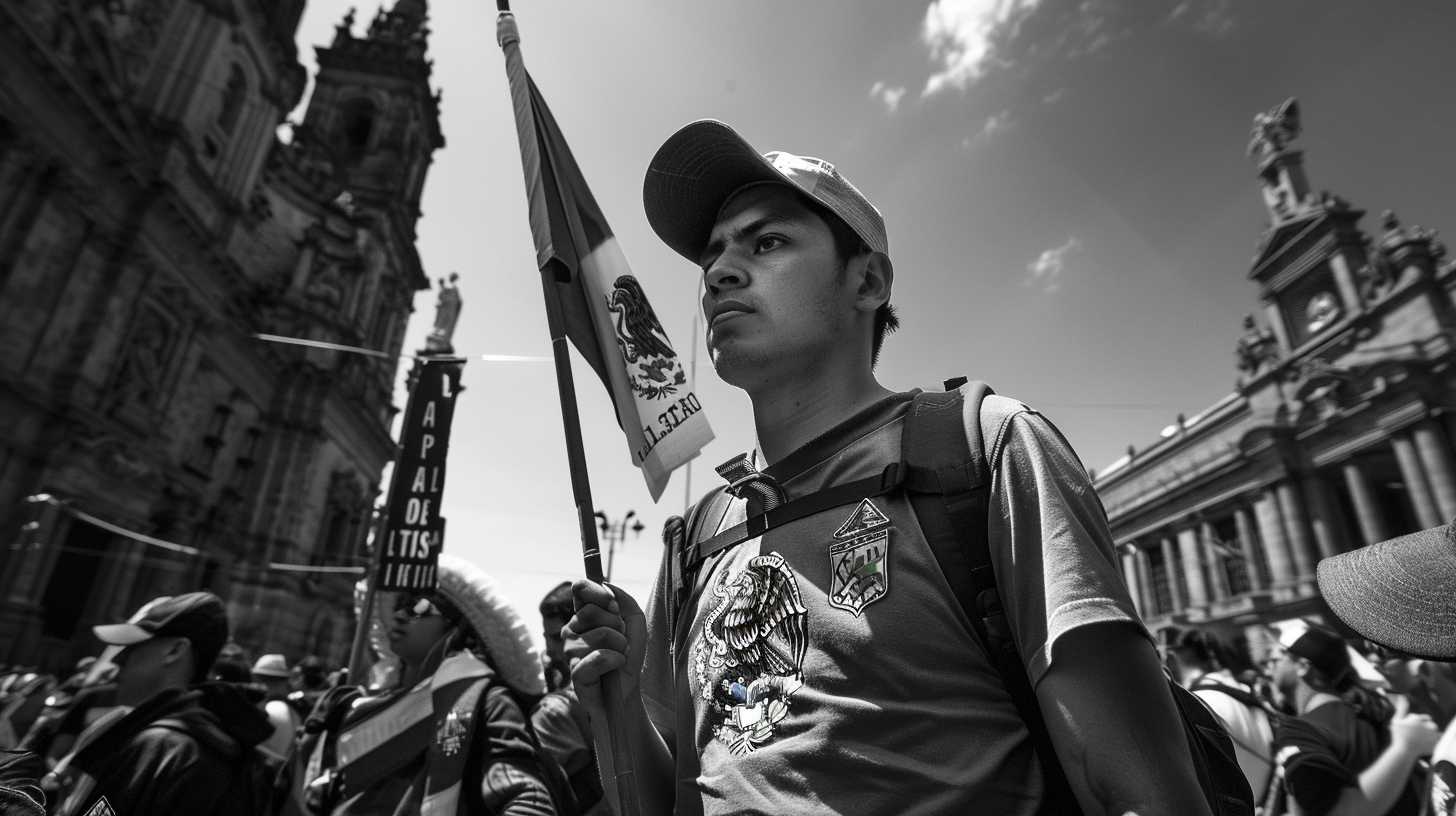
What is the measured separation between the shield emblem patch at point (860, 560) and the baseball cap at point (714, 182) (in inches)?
27.8

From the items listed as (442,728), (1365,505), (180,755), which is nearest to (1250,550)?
(1365,505)

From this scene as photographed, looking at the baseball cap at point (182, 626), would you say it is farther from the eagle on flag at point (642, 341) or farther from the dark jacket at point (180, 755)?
the eagle on flag at point (642, 341)

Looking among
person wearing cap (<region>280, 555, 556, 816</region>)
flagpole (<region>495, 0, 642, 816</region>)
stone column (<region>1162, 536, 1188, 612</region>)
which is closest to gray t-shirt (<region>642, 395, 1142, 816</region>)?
flagpole (<region>495, 0, 642, 816</region>)

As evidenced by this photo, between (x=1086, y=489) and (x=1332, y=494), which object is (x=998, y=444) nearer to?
(x=1086, y=489)

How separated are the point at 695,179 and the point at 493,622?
2.83 meters

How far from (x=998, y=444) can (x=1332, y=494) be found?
32796 millimetres

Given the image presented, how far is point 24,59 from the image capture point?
44.2 feet

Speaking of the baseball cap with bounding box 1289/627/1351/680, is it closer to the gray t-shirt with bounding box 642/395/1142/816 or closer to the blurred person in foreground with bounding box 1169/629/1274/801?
the blurred person in foreground with bounding box 1169/629/1274/801

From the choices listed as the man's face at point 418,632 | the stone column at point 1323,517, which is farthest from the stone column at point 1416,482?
the man's face at point 418,632

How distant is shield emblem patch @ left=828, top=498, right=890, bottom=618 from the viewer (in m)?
1.15

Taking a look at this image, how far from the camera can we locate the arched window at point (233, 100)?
21.6 m

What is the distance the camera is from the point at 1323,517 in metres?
25.4

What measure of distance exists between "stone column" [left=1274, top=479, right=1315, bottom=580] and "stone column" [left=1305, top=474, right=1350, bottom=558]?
10.8 inches

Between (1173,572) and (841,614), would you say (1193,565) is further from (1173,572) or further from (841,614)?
(841,614)
